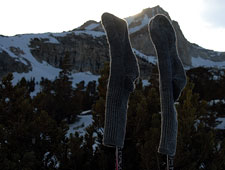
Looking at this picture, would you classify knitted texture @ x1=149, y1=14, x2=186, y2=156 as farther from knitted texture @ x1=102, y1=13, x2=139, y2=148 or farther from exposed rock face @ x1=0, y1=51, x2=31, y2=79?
exposed rock face @ x1=0, y1=51, x2=31, y2=79

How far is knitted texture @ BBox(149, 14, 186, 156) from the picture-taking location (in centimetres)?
292

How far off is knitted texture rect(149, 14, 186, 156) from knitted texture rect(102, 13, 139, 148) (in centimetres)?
40

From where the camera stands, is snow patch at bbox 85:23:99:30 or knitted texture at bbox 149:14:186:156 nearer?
knitted texture at bbox 149:14:186:156

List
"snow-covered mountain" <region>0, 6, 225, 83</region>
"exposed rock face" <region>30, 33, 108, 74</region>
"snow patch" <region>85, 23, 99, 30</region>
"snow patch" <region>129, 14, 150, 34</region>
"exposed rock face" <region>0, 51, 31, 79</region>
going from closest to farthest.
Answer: "exposed rock face" <region>0, 51, 31, 79</region> < "snow-covered mountain" <region>0, 6, 225, 83</region> < "exposed rock face" <region>30, 33, 108, 74</region> < "snow patch" <region>129, 14, 150, 34</region> < "snow patch" <region>85, 23, 99, 30</region>

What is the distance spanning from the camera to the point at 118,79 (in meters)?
2.98

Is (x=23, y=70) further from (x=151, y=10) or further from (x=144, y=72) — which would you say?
(x=151, y=10)

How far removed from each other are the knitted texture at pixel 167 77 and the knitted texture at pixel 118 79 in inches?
15.8

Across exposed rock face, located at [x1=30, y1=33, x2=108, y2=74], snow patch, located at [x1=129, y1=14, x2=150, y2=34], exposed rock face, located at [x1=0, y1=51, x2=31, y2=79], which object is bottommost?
exposed rock face, located at [x1=0, y1=51, x2=31, y2=79]

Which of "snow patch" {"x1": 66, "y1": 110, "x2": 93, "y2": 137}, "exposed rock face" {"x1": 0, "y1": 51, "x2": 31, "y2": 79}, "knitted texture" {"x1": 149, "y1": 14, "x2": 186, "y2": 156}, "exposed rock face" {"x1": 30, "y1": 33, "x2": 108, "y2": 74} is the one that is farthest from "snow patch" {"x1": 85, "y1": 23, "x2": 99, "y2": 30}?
"knitted texture" {"x1": 149, "y1": 14, "x2": 186, "y2": 156}

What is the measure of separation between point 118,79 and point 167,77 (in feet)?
2.26

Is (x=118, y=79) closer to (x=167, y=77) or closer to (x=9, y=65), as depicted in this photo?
(x=167, y=77)

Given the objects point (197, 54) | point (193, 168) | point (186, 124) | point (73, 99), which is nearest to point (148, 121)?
point (186, 124)

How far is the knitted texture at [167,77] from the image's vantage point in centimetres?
292

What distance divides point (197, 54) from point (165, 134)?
6688 inches
